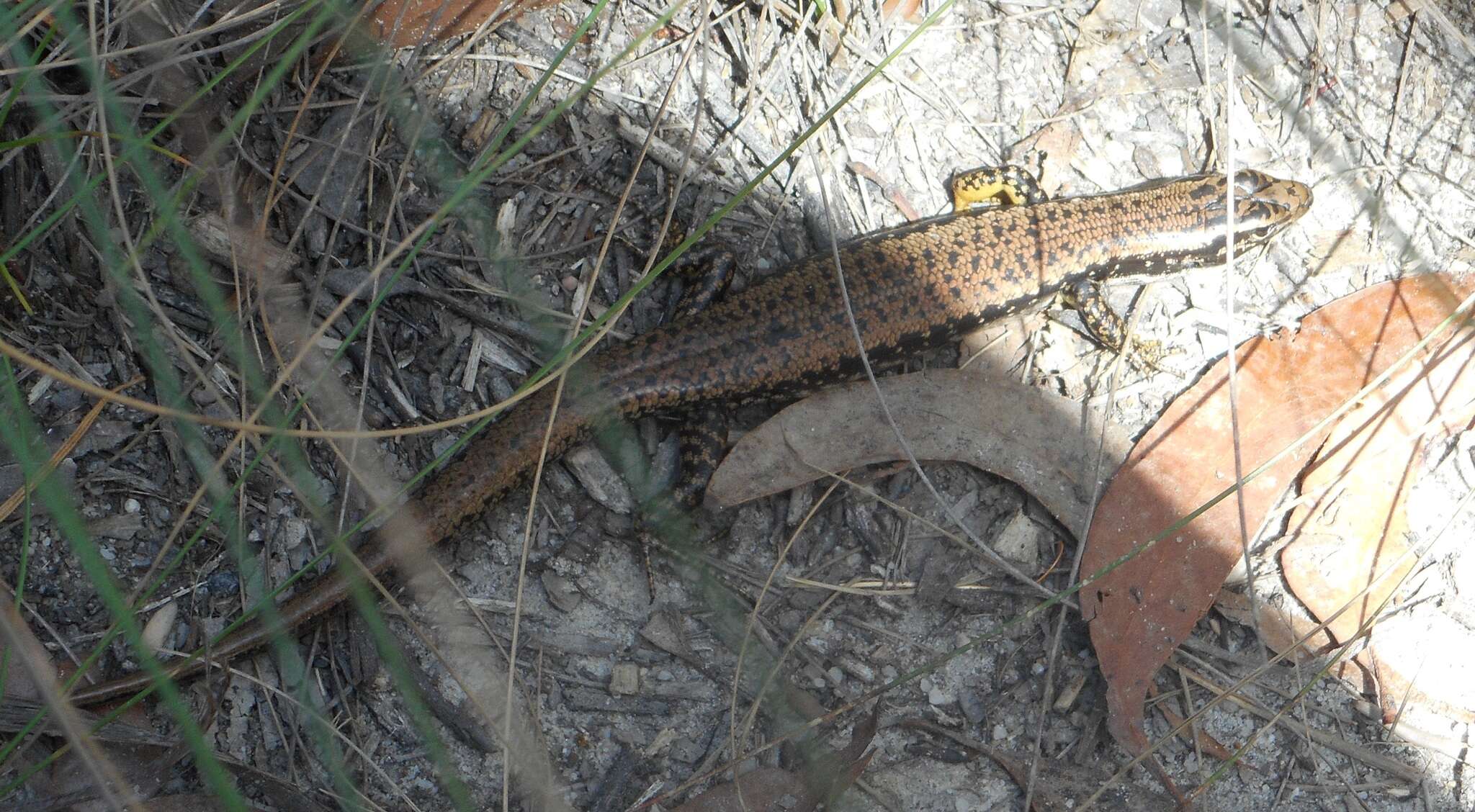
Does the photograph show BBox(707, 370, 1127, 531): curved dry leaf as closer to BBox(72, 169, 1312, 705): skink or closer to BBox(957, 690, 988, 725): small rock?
BBox(72, 169, 1312, 705): skink

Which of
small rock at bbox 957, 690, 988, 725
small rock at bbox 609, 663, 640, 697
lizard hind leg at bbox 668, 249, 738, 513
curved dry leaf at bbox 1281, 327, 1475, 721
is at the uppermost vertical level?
lizard hind leg at bbox 668, 249, 738, 513

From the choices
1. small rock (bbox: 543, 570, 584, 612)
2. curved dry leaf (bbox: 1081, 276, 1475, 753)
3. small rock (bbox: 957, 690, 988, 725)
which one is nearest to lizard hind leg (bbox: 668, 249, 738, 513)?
small rock (bbox: 543, 570, 584, 612)

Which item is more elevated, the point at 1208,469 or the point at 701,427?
the point at 701,427

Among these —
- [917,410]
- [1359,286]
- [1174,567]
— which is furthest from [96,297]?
[1359,286]

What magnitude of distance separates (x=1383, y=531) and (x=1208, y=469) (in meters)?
0.62

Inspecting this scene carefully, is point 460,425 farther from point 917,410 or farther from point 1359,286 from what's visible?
point 1359,286

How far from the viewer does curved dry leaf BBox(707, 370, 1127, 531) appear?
10.8 feet

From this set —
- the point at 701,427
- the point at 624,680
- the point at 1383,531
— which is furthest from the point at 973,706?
the point at 1383,531

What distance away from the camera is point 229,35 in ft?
9.75

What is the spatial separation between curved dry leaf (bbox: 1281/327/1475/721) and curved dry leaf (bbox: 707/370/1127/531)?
0.70 metres

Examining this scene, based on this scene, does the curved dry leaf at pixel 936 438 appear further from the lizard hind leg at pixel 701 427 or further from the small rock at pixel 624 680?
the small rock at pixel 624 680

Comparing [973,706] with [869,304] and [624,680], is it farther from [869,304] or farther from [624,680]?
[869,304]

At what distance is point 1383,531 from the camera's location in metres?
3.37

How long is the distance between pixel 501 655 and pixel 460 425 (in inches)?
28.7
